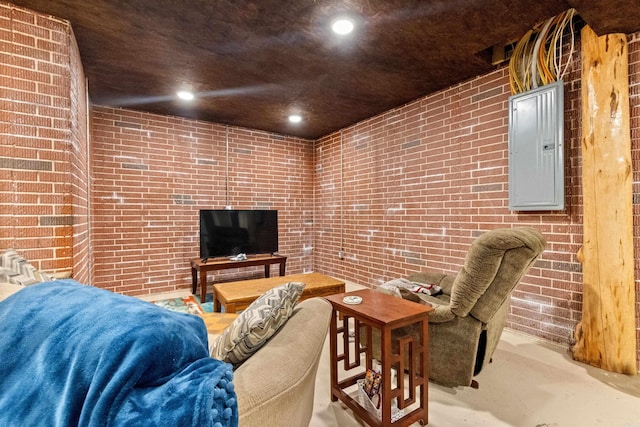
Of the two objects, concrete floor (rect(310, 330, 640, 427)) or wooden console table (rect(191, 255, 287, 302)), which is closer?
concrete floor (rect(310, 330, 640, 427))

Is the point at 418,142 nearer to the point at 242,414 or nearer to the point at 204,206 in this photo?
the point at 204,206

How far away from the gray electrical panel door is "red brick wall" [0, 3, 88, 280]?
349cm

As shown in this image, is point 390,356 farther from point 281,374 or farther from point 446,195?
point 446,195

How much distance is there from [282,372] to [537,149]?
8.61 feet

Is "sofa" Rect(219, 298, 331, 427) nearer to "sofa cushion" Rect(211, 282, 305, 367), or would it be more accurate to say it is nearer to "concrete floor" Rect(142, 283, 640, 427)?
"sofa cushion" Rect(211, 282, 305, 367)

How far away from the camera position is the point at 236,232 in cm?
416

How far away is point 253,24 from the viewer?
2.15m

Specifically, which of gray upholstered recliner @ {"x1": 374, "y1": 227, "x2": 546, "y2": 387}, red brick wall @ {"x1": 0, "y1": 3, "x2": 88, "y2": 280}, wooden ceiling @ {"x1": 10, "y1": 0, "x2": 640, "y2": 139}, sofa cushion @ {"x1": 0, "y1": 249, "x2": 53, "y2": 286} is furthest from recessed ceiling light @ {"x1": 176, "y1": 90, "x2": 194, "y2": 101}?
gray upholstered recliner @ {"x1": 374, "y1": 227, "x2": 546, "y2": 387}

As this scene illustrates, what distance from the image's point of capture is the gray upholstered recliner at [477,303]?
1649mm

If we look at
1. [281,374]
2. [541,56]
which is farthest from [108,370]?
[541,56]

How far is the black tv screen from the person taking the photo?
395cm

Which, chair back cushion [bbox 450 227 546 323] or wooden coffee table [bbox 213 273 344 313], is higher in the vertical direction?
chair back cushion [bbox 450 227 546 323]

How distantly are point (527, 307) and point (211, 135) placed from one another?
4.32 meters

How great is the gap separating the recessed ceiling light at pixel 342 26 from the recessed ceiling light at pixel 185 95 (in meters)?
1.95
